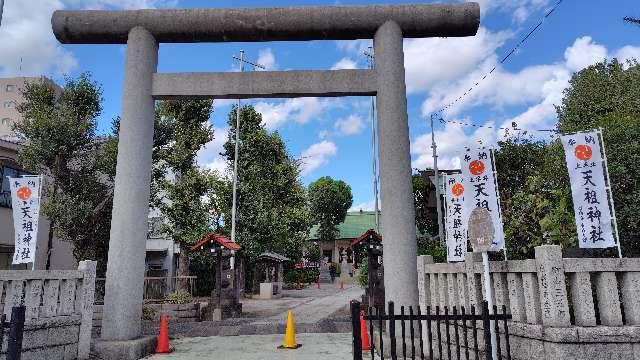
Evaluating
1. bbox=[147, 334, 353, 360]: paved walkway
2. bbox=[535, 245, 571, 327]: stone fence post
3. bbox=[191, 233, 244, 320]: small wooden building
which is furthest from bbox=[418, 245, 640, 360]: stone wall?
bbox=[191, 233, 244, 320]: small wooden building

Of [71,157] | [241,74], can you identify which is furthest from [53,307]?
[71,157]

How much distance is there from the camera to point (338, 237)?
59.1 meters

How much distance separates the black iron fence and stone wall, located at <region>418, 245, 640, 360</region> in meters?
0.39

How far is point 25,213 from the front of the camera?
10945mm

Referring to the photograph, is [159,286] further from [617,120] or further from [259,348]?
[617,120]

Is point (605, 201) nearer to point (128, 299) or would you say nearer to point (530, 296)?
point (530, 296)

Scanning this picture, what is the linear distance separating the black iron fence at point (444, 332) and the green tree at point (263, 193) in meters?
18.3

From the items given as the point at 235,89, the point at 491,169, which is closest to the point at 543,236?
the point at 491,169

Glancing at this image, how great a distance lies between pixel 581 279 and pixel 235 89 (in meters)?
7.54

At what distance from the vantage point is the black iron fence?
5117mm

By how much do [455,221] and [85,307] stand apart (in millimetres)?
10240

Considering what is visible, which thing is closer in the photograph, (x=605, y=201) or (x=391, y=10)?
(x=605, y=201)

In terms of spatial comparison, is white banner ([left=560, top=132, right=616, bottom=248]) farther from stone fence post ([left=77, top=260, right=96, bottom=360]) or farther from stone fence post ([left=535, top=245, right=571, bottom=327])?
stone fence post ([left=77, top=260, right=96, bottom=360])

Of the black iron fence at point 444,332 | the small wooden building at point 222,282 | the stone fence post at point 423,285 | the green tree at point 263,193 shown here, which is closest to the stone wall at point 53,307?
the black iron fence at point 444,332
